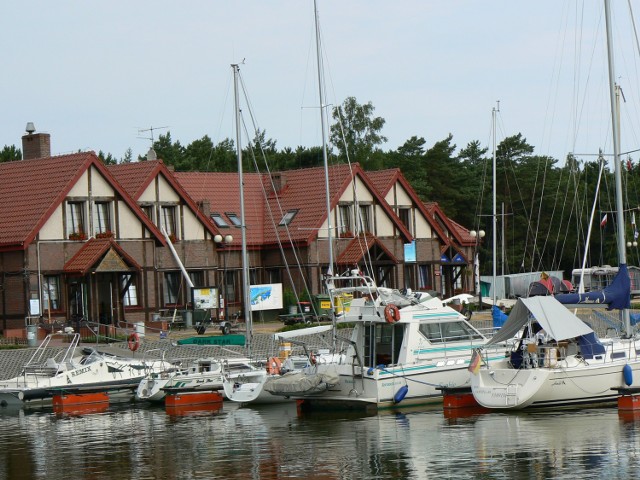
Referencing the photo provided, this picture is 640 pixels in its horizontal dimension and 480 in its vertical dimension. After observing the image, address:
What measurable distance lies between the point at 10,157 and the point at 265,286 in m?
35.6

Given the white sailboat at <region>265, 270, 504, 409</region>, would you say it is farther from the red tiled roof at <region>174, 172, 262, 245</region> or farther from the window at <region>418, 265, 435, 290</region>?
the window at <region>418, 265, 435, 290</region>

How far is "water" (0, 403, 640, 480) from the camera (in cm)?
2334

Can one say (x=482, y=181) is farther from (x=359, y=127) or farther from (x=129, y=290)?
(x=129, y=290)

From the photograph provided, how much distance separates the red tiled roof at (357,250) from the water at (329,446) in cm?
2728

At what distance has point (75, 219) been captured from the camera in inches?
2135

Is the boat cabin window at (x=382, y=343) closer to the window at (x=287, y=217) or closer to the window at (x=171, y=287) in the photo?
the window at (x=171, y=287)

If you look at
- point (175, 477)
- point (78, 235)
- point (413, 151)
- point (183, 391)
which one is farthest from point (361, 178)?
point (413, 151)

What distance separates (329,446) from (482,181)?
8098 cm

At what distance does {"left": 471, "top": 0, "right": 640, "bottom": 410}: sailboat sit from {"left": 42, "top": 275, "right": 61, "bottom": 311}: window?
2600 centimetres

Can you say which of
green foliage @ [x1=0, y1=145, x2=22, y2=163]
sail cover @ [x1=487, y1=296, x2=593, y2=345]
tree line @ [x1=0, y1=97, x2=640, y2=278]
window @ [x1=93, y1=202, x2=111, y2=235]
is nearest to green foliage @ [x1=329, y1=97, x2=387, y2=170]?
tree line @ [x1=0, y1=97, x2=640, y2=278]

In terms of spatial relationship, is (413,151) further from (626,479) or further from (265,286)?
(626,479)

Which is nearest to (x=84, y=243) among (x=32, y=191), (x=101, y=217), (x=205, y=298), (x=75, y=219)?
(x=75, y=219)

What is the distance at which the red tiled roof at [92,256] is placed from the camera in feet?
173

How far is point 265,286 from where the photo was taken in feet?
189
